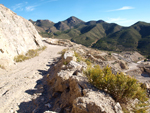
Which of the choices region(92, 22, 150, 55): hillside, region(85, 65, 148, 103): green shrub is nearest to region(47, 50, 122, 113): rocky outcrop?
region(85, 65, 148, 103): green shrub

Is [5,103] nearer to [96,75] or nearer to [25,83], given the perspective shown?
[25,83]

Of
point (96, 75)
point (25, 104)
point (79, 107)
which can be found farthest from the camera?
point (25, 104)

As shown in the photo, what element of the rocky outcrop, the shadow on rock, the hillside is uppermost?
the rocky outcrop

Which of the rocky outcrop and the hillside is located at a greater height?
the rocky outcrop

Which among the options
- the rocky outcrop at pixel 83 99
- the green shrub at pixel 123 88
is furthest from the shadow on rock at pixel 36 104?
the green shrub at pixel 123 88

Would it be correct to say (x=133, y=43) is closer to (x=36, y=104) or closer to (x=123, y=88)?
(x=123, y=88)

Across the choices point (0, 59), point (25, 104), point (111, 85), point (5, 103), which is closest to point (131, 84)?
point (111, 85)

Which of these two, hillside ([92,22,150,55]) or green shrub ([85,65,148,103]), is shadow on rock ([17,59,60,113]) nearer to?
green shrub ([85,65,148,103])

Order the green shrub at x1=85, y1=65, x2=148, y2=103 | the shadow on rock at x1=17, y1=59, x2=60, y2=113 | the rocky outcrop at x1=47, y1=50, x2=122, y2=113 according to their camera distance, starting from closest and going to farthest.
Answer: the rocky outcrop at x1=47, y1=50, x2=122, y2=113 → the green shrub at x1=85, y1=65, x2=148, y2=103 → the shadow on rock at x1=17, y1=59, x2=60, y2=113

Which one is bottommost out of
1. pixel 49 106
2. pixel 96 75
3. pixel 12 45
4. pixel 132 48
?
pixel 132 48

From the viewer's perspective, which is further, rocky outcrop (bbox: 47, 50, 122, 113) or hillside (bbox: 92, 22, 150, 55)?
hillside (bbox: 92, 22, 150, 55)

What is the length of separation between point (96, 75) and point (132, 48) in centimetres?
7303

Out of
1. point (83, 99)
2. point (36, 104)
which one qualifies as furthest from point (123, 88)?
point (36, 104)

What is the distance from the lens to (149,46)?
6038 centimetres
